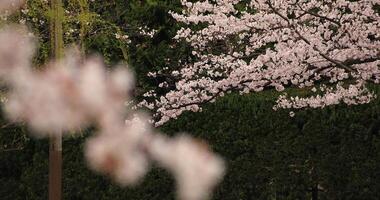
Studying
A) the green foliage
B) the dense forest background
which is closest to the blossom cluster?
the dense forest background

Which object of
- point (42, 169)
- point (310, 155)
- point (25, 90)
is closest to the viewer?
point (25, 90)

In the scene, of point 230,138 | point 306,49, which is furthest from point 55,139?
point 230,138

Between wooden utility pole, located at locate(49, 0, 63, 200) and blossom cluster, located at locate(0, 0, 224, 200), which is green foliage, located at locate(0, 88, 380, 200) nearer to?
wooden utility pole, located at locate(49, 0, 63, 200)

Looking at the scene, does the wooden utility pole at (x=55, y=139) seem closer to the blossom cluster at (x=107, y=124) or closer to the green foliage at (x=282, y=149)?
the green foliage at (x=282, y=149)

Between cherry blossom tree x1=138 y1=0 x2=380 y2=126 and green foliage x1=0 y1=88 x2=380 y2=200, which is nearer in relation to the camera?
cherry blossom tree x1=138 y1=0 x2=380 y2=126

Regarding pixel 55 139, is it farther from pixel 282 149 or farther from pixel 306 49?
pixel 282 149

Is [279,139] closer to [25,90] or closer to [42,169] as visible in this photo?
[42,169]

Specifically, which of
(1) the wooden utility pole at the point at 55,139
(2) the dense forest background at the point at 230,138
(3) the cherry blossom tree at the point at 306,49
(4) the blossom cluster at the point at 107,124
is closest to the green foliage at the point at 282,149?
(2) the dense forest background at the point at 230,138

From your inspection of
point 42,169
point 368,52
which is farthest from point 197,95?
point 42,169

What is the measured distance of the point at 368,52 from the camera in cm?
401

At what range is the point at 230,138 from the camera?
6.28 meters

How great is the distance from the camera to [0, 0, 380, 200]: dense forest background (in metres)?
5.41

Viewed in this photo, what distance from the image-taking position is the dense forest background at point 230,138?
541cm

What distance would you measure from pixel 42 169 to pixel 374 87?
4604mm
